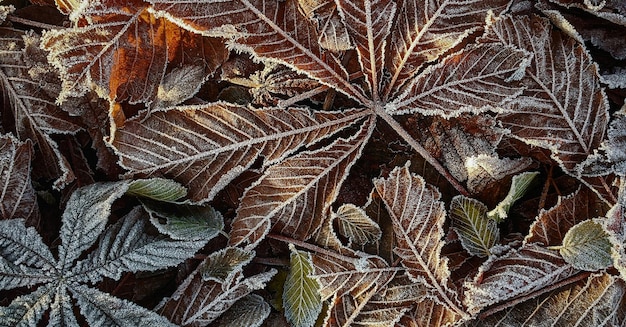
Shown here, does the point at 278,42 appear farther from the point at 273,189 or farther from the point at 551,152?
the point at 551,152

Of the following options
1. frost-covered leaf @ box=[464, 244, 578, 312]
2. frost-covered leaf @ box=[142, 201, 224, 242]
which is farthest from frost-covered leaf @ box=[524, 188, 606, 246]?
frost-covered leaf @ box=[142, 201, 224, 242]

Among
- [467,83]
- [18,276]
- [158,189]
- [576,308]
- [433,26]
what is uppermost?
[433,26]

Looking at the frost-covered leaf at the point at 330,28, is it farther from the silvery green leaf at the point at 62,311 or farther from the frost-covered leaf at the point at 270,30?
the silvery green leaf at the point at 62,311

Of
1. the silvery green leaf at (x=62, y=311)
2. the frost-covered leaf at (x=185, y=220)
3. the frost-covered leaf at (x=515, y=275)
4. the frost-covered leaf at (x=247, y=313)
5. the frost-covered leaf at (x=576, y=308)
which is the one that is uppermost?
the frost-covered leaf at (x=185, y=220)

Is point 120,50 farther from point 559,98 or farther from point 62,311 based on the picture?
point 559,98

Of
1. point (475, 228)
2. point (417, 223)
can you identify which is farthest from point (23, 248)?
point (475, 228)

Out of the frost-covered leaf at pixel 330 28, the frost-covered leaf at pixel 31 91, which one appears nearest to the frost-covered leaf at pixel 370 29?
the frost-covered leaf at pixel 330 28

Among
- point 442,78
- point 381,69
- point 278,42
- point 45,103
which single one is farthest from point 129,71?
point 442,78

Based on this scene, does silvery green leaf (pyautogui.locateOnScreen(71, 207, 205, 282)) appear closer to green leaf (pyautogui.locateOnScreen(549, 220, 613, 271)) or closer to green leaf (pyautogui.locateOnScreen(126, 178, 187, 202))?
green leaf (pyautogui.locateOnScreen(126, 178, 187, 202))
